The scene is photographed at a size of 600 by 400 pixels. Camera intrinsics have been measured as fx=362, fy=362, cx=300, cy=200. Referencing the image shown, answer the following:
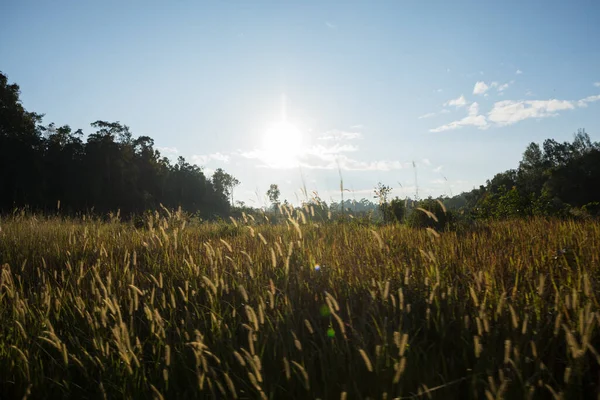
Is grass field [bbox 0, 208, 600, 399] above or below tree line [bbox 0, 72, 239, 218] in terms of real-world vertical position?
below

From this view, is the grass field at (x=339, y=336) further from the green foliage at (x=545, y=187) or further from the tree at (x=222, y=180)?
the tree at (x=222, y=180)

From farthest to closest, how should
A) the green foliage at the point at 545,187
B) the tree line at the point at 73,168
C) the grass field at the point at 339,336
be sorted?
the tree line at the point at 73,168 < the green foliage at the point at 545,187 < the grass field at the point at 339,336

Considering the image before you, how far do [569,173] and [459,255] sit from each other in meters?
42.9

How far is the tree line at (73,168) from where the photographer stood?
28.4 metres

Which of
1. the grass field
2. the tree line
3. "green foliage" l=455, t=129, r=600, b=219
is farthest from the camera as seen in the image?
the tree line

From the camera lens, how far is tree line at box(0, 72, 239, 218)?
28.4 meters

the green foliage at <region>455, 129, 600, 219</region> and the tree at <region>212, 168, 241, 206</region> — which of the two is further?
the tree at <region>212, 168, 241, 206</region>

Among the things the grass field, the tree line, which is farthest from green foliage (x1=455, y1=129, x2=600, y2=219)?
the tree line

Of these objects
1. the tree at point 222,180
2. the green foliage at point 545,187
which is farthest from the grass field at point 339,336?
the tree at point 222,180

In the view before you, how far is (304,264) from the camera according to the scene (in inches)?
127

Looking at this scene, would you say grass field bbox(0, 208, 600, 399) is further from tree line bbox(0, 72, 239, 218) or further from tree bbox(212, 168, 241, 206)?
tree bbox(212, 168, 241, 206)

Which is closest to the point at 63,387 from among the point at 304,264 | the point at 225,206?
the point at 304,264

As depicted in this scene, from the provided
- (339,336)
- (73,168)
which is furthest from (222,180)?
(339,336)

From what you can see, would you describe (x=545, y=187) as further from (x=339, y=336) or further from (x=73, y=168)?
(x=73, y=168)
